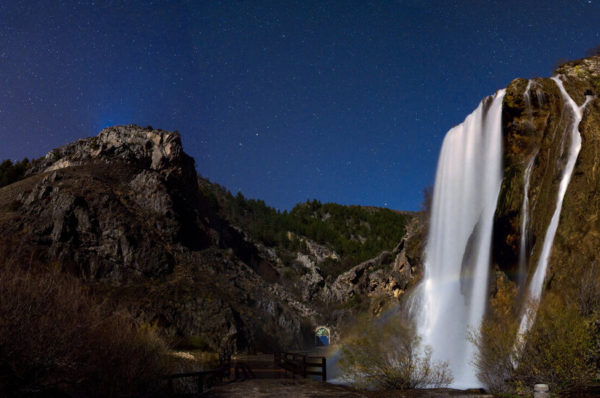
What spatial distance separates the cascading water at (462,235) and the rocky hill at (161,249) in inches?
476

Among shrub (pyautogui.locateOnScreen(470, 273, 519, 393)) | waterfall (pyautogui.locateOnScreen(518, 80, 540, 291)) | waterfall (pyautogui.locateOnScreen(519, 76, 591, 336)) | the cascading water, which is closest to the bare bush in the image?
shrub (pyautogui.locateOnScreen(470, 273, 519, 393))

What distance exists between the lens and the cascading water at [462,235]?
2295 centimetres

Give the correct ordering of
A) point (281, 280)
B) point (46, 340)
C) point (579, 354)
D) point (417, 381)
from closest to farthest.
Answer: point (46, 340)
point (579, 354)
point (417, 381)
point (281, 280)

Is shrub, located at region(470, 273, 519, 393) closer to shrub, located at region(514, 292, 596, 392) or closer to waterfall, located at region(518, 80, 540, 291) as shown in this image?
shrub, located at region(514, 292, 596, 392)

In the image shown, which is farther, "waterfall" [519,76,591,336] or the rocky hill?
the rocky hill

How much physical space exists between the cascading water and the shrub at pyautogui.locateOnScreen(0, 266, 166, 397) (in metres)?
15.2

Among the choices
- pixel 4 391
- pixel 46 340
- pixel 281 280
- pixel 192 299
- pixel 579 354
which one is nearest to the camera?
pixel 4 391

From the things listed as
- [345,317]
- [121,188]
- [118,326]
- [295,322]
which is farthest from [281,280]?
[118,326]

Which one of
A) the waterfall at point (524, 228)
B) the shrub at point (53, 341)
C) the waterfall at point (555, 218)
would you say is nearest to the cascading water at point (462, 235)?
the waterfall at point (524, 228)

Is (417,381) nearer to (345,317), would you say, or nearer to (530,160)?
(530,160)

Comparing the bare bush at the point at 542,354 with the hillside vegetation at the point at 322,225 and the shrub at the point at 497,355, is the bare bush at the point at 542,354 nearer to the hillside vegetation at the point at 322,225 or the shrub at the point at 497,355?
the shrub at the point at 497,355

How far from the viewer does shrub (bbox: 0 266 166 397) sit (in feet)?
27.0

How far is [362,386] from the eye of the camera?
49.3 ft

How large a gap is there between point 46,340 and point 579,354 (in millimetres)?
12861
